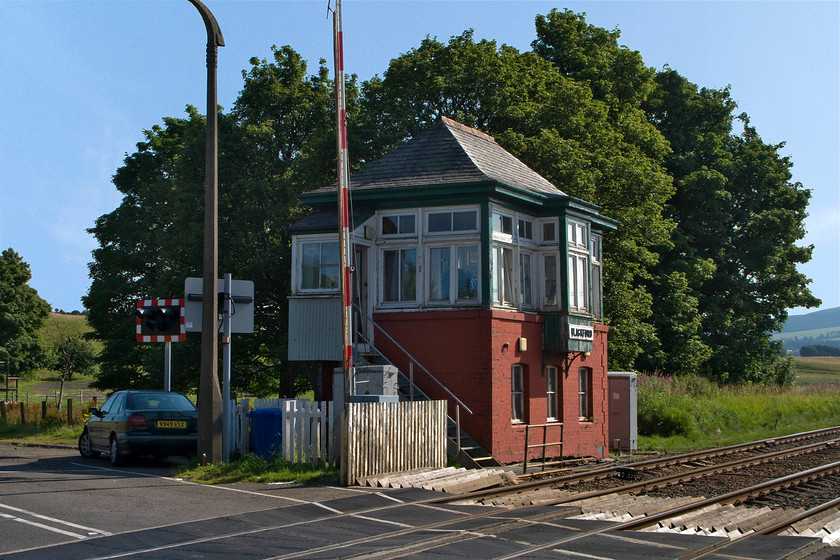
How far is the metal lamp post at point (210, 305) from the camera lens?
1605 centimetres

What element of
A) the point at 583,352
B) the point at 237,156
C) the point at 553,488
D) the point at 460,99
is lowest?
the point at 553,488

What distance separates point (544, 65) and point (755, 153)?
14.6 meters

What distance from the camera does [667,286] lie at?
1549 inches

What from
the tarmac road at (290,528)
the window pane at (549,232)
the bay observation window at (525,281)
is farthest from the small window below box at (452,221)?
the tarmac road at (290,528)

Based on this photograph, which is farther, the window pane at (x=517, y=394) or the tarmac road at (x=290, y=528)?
the window pane at (x=517, y=394)

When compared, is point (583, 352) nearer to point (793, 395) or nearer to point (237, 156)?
point (237, 156)

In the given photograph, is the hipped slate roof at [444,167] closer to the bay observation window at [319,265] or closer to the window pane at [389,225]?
the window pane at [389,225]

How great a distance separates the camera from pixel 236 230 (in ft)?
104

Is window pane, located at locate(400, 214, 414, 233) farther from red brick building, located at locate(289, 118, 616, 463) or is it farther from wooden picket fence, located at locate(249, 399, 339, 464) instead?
wooden picket fence, located at locate(249, 399, 339, 464)

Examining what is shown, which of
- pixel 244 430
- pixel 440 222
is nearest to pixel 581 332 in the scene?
pixel 440 222

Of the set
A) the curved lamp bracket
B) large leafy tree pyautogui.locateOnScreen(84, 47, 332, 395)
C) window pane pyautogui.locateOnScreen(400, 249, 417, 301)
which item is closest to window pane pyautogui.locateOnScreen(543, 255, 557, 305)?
window pane pyautogui.locateOnScreen(400, 249, 417, 301)

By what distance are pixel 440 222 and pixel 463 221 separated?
54 cm

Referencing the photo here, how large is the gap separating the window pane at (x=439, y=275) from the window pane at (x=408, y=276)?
378mm

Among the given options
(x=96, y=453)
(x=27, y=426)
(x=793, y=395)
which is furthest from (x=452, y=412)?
(x=793, y=395)
